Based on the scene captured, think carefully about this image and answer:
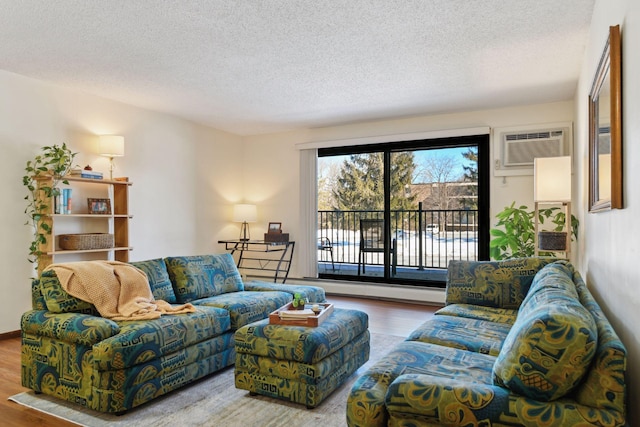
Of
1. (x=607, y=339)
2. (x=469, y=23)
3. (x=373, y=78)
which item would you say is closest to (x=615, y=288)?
(x=607, y=339)

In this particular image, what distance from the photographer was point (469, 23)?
2959mm

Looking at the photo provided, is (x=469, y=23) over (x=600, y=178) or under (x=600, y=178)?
over

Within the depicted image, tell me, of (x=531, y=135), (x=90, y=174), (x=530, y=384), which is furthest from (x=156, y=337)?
(x=531, y=135)

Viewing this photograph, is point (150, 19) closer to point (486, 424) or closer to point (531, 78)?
point (486, 424)

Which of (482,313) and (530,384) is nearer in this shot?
(530,384)

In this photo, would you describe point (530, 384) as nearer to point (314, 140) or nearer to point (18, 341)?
point (18, 341)

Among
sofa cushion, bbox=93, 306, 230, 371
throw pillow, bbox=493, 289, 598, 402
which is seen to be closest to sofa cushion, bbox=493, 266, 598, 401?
throw pillow, bbox=493, 289, 598, 402

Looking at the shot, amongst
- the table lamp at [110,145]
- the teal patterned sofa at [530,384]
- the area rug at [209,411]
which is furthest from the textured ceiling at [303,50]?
the area rug at [209,411]

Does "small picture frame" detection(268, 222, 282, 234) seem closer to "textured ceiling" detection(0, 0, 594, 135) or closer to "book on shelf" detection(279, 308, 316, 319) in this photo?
"textured ceiling" detection(0, 0, 594, 135)

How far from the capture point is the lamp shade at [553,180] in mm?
3635

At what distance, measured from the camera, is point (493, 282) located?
10.2 feet

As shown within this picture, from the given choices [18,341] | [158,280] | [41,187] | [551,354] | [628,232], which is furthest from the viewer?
[41,187]

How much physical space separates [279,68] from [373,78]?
3.03ft

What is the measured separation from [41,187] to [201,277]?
1.87 meters
